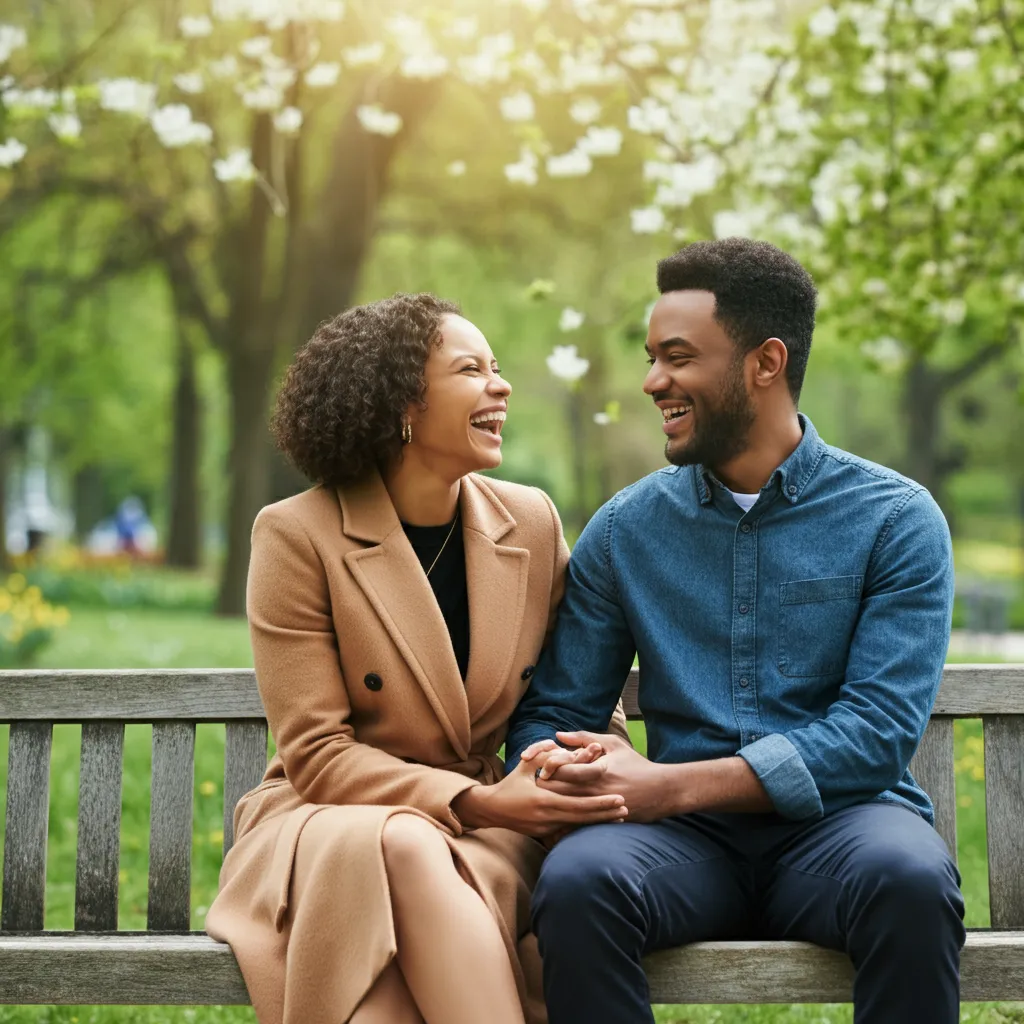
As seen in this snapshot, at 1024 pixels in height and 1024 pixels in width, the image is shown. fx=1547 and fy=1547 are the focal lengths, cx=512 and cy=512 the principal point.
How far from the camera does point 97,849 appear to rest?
4070 millimetres

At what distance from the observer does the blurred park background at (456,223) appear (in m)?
6.82

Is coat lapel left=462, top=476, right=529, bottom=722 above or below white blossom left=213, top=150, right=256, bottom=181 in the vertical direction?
below

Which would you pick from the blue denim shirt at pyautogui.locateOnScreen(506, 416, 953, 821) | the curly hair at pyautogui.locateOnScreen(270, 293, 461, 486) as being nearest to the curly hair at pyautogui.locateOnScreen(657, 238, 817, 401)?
the blue denim shirt at pyautogui.locateOnScreen(506, 416, 953, 821)

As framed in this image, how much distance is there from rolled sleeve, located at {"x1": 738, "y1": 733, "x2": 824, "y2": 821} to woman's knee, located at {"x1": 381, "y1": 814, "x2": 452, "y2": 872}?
0.71m

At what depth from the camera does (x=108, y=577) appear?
59.7 feet

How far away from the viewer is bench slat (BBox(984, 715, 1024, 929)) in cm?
402

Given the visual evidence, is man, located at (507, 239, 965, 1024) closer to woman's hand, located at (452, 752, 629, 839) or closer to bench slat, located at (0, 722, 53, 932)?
woman's hand, located at (452, 752, 629, 839)

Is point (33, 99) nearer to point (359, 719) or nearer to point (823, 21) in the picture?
point (823, 21)

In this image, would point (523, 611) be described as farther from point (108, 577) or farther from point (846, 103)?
point (108, 577)

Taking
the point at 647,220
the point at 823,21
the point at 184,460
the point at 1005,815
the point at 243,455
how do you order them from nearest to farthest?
the point at 1005,815 → the point at 647,220 → the point at 823,21 → the point at 243,455 → the point at 184,460

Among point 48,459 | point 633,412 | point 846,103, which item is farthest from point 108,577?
point 48,459

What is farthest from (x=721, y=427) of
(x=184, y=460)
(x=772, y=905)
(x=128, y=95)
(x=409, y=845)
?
(x=184, y=460)

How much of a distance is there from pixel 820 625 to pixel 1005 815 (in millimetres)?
893

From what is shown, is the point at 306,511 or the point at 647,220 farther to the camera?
the point at 647,220
